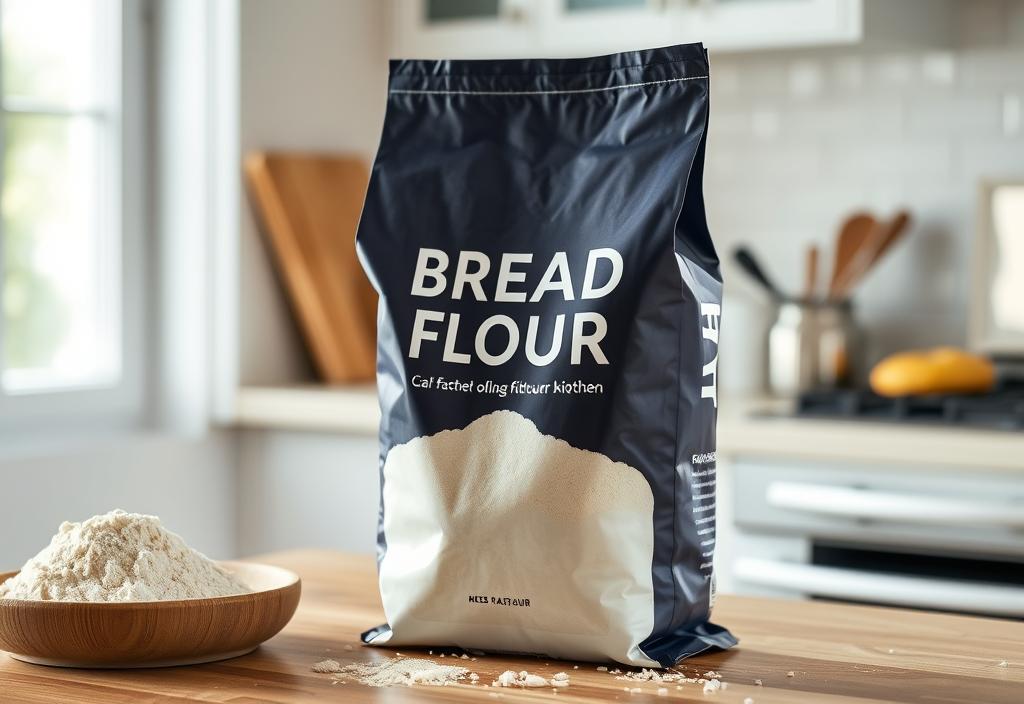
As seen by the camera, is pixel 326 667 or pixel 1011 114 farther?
pixel 1011 114

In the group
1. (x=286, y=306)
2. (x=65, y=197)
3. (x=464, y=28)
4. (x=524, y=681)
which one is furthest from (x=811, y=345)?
(x=524, y=681)

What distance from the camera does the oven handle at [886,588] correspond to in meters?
1.87

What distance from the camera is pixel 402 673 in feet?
2.69

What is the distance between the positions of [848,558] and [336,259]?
1154 millimetres

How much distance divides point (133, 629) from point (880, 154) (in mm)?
2143

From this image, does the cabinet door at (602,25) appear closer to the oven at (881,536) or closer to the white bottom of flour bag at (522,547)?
the oven at (881,536)

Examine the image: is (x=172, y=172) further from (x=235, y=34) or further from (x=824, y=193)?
(x=824, y=193)

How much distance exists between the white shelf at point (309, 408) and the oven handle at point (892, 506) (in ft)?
2.42

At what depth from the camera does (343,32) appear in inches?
112

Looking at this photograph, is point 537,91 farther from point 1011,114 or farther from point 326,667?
point 1011,114

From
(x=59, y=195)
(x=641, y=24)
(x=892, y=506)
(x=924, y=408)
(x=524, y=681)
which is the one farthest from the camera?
(x=641, y=24)

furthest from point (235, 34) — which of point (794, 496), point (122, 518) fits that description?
point (122, 518)

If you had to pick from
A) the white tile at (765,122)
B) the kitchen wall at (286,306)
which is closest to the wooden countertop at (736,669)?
the kitchen wall at (286,306)

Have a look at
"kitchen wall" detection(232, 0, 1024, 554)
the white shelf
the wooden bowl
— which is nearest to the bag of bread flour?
the wooden bowl
